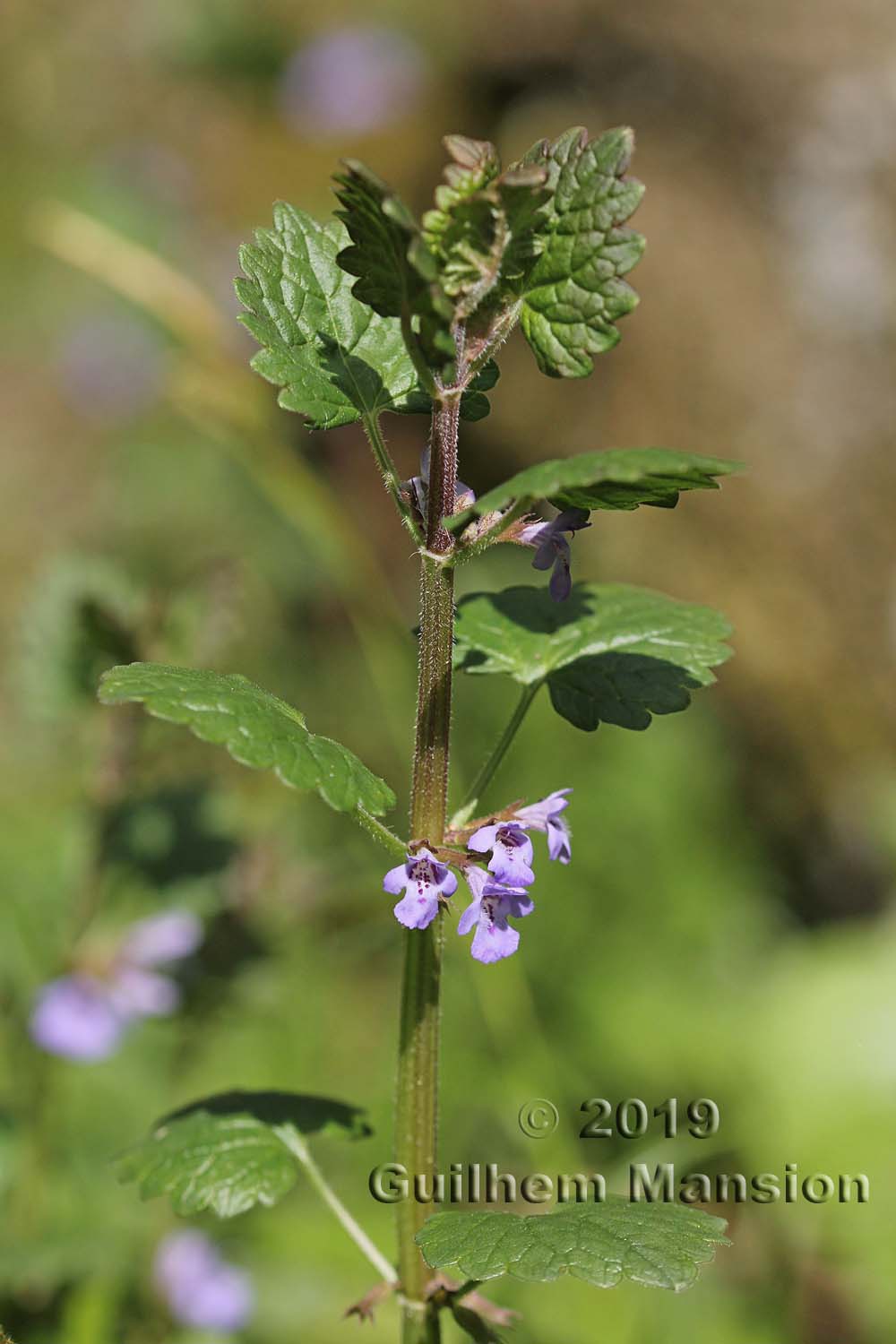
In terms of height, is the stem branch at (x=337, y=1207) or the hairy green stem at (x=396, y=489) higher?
the hairy green stem at (x=396, y=489)

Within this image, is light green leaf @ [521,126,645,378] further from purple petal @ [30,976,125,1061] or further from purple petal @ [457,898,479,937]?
purple petal @ [30,976,125,1061]

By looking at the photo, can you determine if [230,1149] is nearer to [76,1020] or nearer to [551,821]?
[551,821]

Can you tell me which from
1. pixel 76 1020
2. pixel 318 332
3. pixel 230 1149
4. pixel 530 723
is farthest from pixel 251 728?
pixel 530 723

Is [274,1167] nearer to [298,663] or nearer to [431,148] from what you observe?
[298,663]

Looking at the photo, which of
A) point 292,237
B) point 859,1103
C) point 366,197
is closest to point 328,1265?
point 859,1103

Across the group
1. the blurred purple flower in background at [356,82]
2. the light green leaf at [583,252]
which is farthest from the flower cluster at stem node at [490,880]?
the blurred purple flower in background at [356,82]

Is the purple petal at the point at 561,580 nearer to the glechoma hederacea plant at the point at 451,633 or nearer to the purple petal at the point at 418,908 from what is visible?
the glechoma hederacea plant at the point at 451,633
